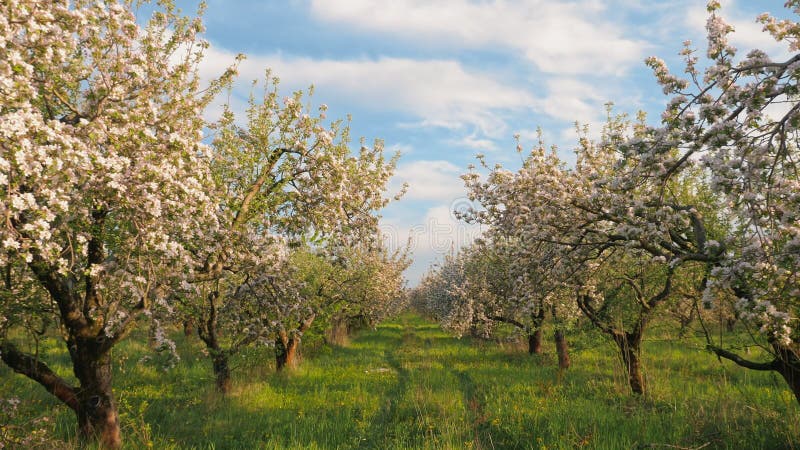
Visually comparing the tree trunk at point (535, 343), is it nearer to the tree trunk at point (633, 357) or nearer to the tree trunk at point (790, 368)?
the tree trunk at point (633, 357)

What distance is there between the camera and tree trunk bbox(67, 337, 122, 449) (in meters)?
9.38

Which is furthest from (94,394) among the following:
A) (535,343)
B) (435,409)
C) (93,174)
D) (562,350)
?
(535,343)

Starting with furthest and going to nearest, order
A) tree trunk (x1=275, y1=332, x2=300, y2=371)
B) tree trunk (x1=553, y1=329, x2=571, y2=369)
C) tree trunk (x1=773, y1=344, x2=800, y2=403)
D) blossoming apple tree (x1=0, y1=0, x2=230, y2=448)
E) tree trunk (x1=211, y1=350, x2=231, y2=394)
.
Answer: tree trunk (x1=275, y1=332, x2=300, y2=371) → tree trunk (x1=553, y1=329, x2=571, y2=369) → tree trunk (x1=211, y1=350, x2=231, y2=394) → tree trunk (x1=773, y1=344, x2=800, y2=403) → blossoming apple tree (x1=0, y1=0, x2=230, y2=448)

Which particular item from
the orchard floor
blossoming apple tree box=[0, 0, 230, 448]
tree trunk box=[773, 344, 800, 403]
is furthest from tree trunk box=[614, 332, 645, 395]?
blossoming apple tree box=[0, 0, 230, 448]

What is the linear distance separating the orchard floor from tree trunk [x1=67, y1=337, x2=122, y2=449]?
37 centimetres

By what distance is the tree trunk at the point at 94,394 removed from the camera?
9383 mm

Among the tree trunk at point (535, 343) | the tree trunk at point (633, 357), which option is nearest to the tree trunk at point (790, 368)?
the tree trunk at point (633, 357)

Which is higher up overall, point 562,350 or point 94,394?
point 94,394

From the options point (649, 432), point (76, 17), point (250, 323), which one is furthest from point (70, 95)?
point (649, 432)

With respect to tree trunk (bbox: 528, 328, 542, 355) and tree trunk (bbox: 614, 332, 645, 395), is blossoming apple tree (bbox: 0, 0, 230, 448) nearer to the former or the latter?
tree trunk (bbox: 614, 332, 645, 395)

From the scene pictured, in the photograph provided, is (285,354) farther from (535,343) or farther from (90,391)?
(535,343)

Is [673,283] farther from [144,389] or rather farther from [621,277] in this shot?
[144,389]

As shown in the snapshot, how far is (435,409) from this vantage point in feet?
43.8

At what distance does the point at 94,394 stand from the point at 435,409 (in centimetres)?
857
